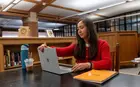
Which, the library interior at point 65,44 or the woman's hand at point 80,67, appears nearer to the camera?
the library interior at point 65,44

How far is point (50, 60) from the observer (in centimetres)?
133

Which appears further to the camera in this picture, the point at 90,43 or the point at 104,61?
the point at 90,43

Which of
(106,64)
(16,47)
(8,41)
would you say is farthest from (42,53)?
(16,47)

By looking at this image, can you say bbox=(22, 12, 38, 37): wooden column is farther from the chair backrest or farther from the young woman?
the young woman

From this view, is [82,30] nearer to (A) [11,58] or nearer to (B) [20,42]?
(B) [20,42]

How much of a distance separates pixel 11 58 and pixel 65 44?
1.21 m

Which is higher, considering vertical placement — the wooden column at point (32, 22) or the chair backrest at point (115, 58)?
the wooden column at point (32, 22)

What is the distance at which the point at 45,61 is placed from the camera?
141cm

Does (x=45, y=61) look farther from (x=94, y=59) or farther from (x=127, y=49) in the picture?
(x=127, y=49)

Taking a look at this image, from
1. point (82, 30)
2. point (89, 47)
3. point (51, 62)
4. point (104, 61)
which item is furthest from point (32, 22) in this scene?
point (104, 61)

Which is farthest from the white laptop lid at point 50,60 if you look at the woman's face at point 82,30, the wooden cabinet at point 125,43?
the wooden cabinet at point 125,43

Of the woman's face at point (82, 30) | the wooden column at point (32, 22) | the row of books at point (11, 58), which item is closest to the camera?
the woman's face at point (82, 30)

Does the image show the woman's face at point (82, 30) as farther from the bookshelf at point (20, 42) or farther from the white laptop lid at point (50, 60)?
the bookshelf at point (20, 42)

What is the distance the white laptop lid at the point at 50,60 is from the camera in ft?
4.14
